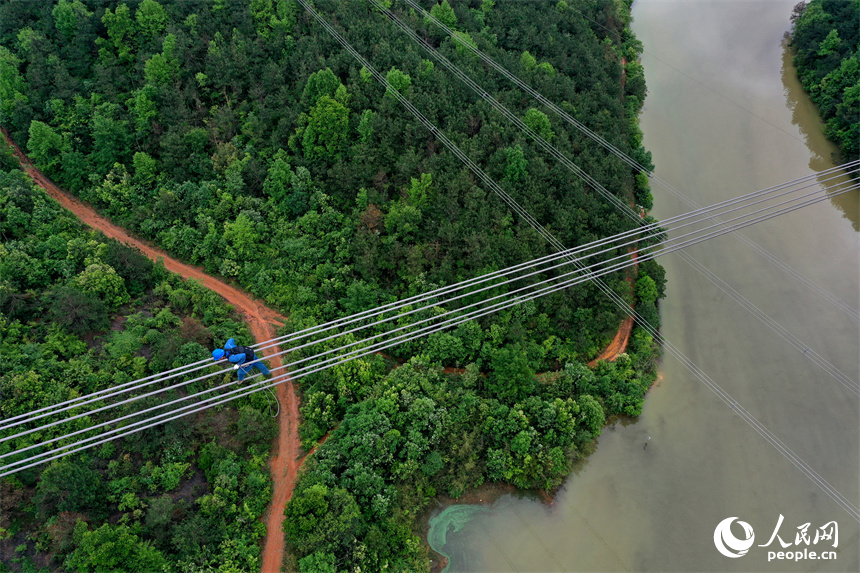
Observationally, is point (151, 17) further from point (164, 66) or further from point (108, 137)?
point (108, 137)

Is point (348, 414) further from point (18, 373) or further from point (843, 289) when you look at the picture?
point (843, 289)

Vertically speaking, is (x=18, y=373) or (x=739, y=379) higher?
(x=739, y=379)

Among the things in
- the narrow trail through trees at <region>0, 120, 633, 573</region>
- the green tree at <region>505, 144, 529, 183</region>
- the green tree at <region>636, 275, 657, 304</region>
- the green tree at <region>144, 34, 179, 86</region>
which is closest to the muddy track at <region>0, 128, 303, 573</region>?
the narrow trail through trees at <region>0, 120, 633, 573</region>

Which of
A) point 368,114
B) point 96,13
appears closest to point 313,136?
point 368,114

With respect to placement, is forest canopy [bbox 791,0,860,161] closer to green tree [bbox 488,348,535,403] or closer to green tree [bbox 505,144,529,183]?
green tree [bbox 505,144,529,183]

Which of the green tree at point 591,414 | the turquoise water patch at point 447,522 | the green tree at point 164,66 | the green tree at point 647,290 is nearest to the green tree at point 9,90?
the green tree at point 164,66
